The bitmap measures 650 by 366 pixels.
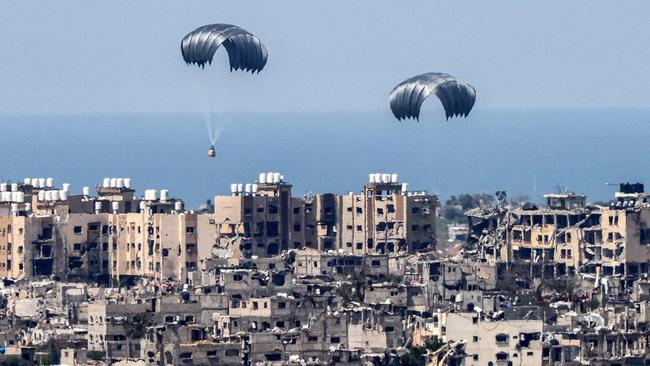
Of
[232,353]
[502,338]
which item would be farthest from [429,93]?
[232,353]

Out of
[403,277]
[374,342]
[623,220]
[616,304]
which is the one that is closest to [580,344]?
[374,342]

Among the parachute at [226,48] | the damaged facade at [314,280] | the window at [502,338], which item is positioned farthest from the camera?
the parachute at [226,48]

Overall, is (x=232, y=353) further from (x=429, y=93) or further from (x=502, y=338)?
(x=429, y=93)

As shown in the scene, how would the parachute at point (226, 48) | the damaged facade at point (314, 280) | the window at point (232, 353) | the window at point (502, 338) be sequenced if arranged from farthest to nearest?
the parachute at point (226, 48), the window at point (502, 338), the damaged facade at point (314, 280), the window at point (232, 353)

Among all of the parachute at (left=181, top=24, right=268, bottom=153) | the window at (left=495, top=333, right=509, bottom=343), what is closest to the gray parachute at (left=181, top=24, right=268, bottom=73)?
the parachute at (left=181, top=24, right=268, bottom=153)

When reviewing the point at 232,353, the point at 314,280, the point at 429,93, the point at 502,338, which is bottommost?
the point at 232,353

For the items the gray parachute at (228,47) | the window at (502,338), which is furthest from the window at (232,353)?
the gray parachute at (228,47)

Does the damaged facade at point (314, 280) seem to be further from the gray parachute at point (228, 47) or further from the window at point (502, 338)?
the gray parachute at point (228, 47)

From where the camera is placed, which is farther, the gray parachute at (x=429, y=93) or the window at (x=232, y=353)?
the gray parachute at (x=429, y=93)
